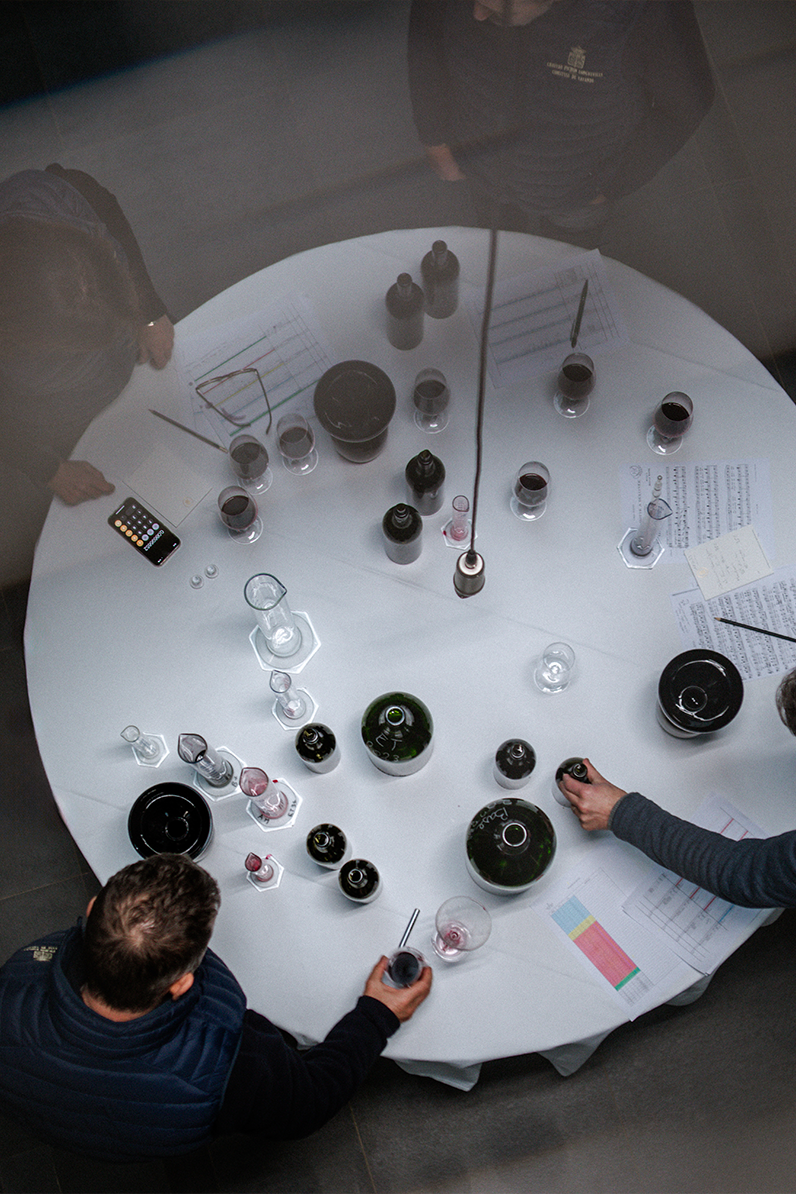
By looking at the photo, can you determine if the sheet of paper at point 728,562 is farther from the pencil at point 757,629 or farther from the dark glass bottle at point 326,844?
the dark glass bottle at point 326,844

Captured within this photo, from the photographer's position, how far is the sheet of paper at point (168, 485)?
187 cm

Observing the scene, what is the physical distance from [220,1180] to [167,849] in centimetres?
114

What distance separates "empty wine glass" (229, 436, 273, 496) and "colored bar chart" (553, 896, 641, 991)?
3.61ft

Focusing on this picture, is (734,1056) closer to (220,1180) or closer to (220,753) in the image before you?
(220,1180)

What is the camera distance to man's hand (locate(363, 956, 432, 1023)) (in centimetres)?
150

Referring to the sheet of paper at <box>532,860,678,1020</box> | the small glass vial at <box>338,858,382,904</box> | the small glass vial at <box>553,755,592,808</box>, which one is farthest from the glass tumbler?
the sheet of paper at <box>532,860,678,1020</box>

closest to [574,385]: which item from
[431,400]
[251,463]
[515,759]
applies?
[431,400]

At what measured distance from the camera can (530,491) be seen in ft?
5.82

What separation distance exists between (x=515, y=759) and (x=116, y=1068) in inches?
34.3

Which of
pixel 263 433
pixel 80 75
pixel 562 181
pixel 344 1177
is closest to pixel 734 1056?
pixel 344 1177

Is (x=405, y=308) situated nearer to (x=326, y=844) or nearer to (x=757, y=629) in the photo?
(x=757, y=629)

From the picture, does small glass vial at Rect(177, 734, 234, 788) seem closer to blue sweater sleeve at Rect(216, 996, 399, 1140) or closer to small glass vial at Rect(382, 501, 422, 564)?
blue sweater sleeve at Rect(216, 996, 399, 1140)

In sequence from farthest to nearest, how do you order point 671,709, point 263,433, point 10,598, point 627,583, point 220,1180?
point 10,598
point 220,1180
point 263,433
point 627,583
point 671,709

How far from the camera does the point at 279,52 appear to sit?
3.05m
